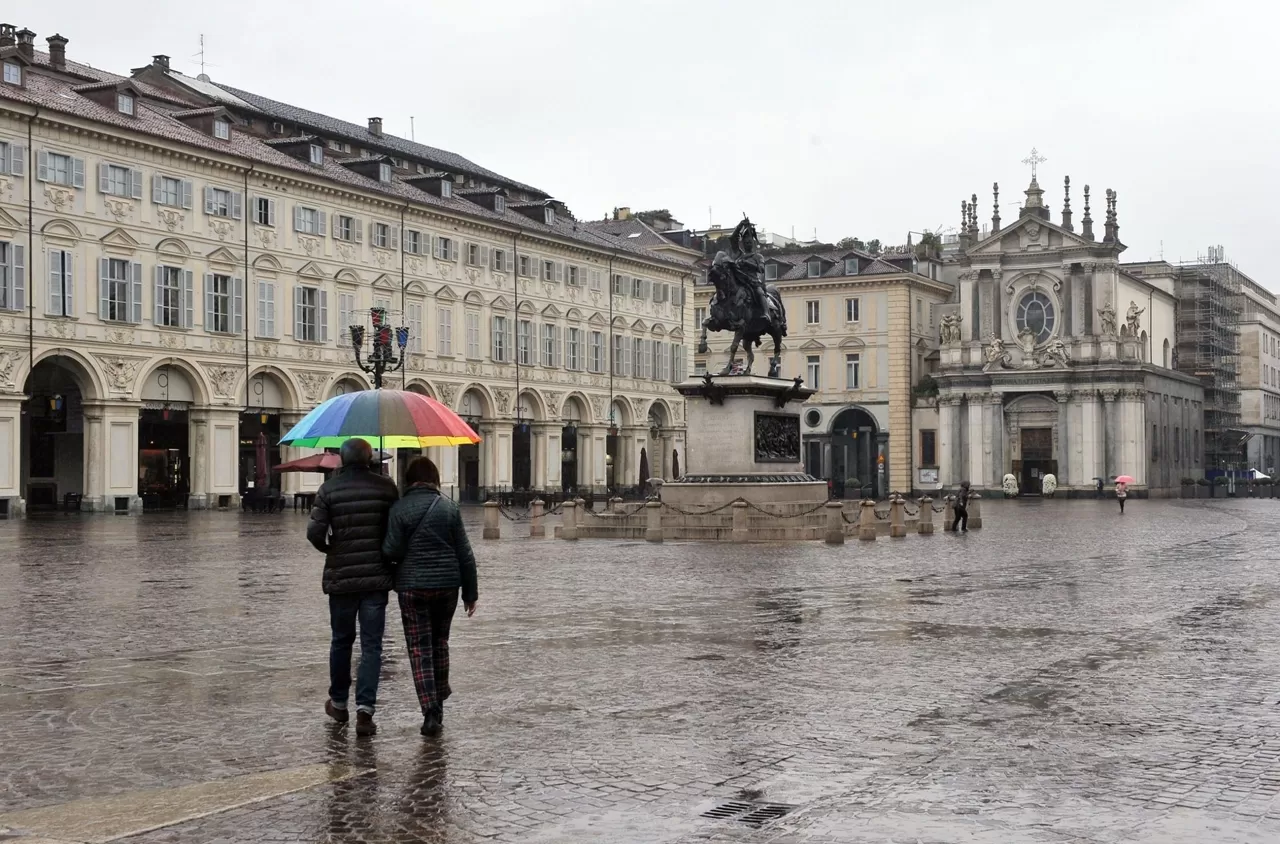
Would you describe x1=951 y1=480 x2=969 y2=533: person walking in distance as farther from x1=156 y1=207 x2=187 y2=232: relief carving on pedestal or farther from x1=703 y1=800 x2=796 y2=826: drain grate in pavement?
x1=703 y1=800 x2=796 y2=826: drain grate in pavement

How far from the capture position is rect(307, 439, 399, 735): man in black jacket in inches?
424

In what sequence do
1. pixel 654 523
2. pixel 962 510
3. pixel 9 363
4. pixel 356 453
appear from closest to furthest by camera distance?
pixel 356 453
pixel 654 523
pixel 962 510
pixel 9 363

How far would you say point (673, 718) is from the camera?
1134 cm

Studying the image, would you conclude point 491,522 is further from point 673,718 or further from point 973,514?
point 673,718

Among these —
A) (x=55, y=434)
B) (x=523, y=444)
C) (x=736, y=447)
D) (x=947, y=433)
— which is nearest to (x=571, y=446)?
(x=523, y=444)

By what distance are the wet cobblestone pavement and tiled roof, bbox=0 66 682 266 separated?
118 feet

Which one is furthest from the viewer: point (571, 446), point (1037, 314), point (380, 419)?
point (1037, 314)

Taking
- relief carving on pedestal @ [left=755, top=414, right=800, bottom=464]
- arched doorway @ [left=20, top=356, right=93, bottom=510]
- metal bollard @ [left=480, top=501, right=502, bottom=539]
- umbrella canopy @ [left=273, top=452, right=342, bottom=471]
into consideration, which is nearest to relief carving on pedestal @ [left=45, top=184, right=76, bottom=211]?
arched doorway @ [left=20, top=356, right=93, bottom=510]

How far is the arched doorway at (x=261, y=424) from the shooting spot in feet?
208

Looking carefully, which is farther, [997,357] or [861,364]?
[861,364]

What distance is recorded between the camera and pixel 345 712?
1095 centimetres

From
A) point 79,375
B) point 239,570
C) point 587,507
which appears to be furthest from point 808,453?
point 239,570

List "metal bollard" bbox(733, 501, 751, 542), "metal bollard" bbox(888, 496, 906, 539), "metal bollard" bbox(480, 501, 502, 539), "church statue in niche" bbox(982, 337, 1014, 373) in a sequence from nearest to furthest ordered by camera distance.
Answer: "metal bollard" bbox(733, 501, 751, 542) < "metal bollard" bbox(480, 501, 502, 539) < "metal bollard" bbox(888, 496, 906, 539) < "church statue in niche" bbox(982, 337, 1014, 373)

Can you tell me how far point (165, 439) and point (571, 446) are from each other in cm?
2494
